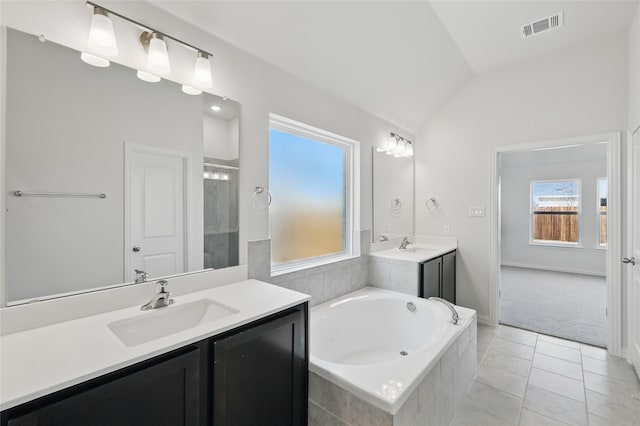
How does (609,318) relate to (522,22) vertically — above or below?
below

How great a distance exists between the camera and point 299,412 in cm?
146

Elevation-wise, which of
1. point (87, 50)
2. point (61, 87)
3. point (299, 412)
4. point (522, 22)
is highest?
point (522, 22)

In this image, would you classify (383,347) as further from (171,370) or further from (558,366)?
(171,370)

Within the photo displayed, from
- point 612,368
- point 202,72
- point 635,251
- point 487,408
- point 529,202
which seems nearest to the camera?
point 202,72

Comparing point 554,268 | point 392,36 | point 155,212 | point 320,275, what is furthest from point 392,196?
point 554,268

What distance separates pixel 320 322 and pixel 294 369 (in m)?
0.78

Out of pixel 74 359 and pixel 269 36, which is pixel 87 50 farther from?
pixel 74 359

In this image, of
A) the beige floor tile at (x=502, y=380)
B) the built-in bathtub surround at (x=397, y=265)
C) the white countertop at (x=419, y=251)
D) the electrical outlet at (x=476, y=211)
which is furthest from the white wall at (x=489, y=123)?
the beige floor tile at (x=502, y=380)

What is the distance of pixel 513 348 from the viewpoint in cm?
274

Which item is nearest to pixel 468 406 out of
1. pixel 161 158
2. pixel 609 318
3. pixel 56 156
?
pixel 609 318

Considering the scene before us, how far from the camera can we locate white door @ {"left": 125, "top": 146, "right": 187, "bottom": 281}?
4.65 ft

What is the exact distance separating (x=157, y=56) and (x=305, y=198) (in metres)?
1.48

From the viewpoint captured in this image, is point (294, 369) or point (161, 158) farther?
point (161, 158)

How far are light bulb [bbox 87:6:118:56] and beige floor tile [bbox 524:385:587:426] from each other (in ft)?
10.4
